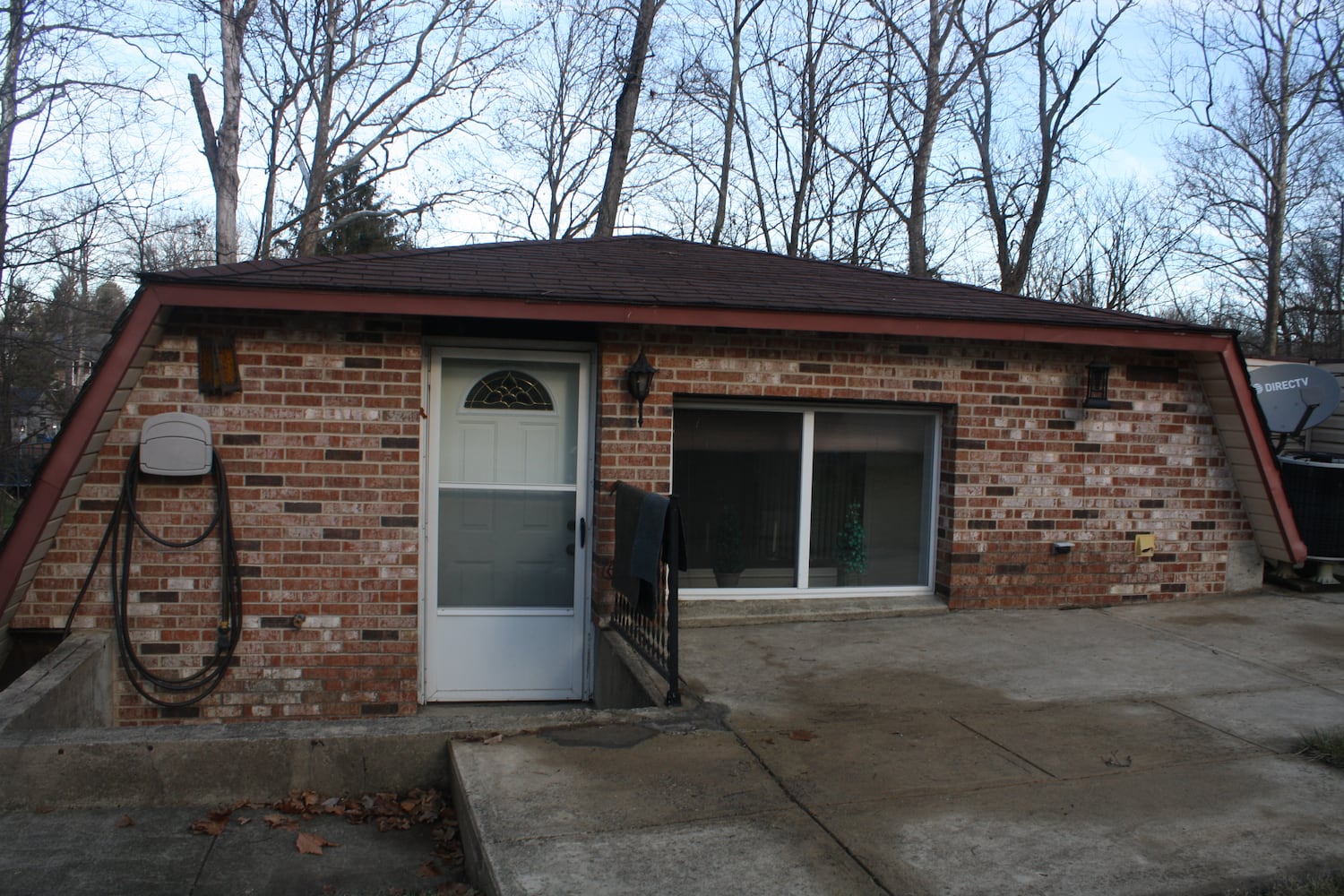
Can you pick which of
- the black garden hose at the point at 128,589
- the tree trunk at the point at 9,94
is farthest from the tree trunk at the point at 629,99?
the black garden hose at the point at 128,589

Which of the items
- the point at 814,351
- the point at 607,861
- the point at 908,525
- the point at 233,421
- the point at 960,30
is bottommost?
the point at 607,861

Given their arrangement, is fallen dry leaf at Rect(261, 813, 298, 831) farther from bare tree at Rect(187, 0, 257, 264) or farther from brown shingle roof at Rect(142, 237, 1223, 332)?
bare tree at Rect(187, 0, 257, 264)

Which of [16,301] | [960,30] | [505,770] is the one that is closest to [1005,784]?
[505,770]

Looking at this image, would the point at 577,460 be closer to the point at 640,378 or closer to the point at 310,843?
the point at 640,378

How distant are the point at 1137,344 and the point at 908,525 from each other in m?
1.97

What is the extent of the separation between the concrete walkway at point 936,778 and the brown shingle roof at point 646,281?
7.00ft

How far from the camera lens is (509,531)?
671 centimetres

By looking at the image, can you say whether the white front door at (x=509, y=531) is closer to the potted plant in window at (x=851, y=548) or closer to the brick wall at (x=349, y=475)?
the brick wall at (x=349, y=475)

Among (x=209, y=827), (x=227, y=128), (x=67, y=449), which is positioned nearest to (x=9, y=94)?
(x=227, y=128)

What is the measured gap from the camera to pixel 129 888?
148 inches

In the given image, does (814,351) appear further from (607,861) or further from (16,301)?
(16,301)

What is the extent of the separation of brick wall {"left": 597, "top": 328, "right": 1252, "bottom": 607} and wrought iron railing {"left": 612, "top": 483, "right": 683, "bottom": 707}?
1.96 ft

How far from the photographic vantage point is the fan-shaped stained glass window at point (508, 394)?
6.60 meters

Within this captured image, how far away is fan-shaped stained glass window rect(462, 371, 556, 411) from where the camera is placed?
21.6ft
